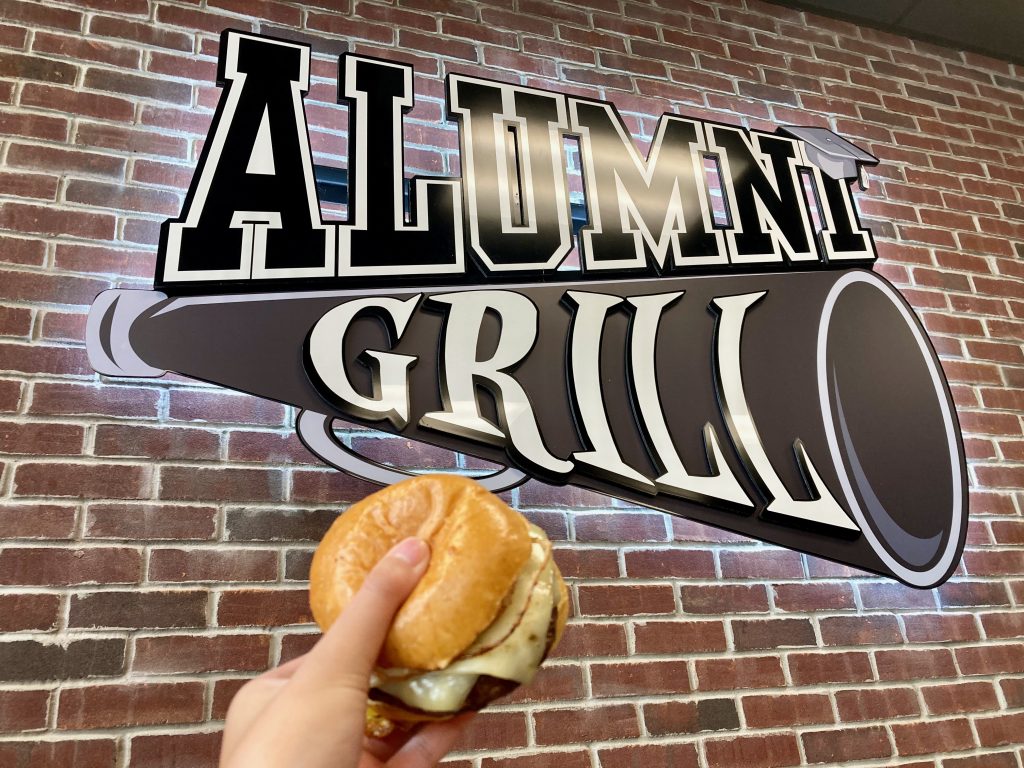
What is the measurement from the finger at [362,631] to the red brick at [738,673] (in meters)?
1.21

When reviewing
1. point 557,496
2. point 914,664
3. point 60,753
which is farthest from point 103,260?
point 914,664

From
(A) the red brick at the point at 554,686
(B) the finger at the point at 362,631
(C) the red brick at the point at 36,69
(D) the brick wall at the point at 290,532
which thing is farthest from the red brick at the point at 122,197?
(A) the red brick at the point at 554,686

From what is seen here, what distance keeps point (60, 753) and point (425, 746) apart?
84 cm

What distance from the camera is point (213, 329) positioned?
1.62 metres

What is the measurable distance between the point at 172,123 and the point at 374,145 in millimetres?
550

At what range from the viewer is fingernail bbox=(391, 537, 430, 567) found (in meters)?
0.79

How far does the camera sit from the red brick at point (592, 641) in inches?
63.8

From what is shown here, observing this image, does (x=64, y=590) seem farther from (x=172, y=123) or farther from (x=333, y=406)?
(x=172, y=123)

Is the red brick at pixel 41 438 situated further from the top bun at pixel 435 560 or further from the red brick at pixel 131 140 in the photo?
the top bun at pixel 435 560

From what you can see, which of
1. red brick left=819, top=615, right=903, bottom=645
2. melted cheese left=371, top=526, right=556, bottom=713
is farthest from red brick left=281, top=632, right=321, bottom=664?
red brick left=819, top=615, right=903, bottom=645

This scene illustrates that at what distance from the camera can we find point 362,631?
736mm

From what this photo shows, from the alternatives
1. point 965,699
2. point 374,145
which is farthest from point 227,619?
point 965,699

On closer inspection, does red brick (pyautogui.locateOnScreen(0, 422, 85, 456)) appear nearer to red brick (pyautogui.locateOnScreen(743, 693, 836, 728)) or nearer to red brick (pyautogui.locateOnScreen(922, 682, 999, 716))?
red brick (pyautogui.locateOnScreen(743, 693, 836, 728))

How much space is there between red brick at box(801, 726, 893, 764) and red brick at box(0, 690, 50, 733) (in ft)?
5.75
